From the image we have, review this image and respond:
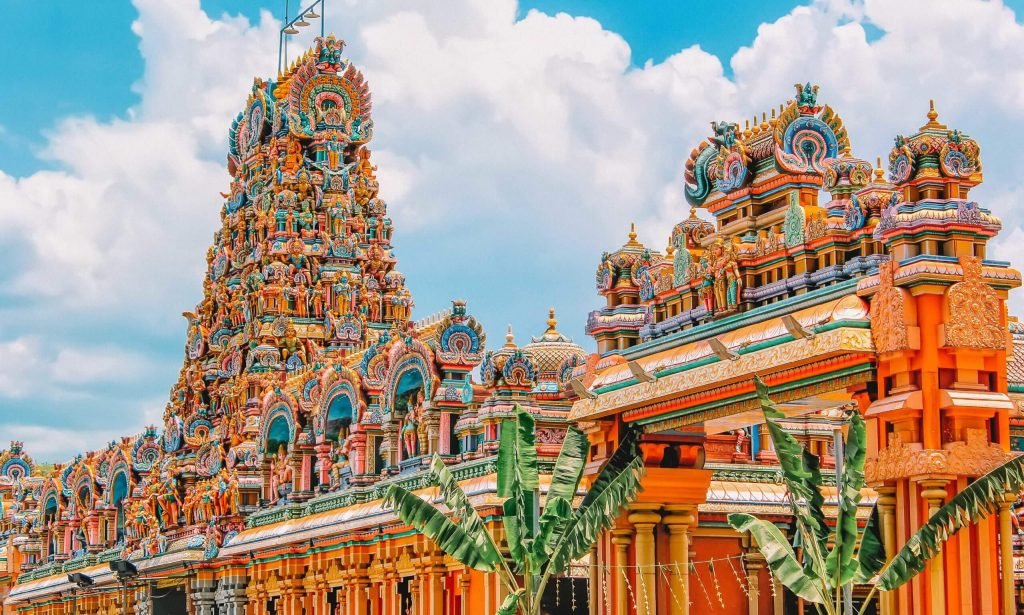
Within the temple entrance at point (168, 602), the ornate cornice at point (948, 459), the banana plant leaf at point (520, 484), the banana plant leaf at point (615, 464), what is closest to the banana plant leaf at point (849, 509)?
the ornate cornice at point (948, 459)

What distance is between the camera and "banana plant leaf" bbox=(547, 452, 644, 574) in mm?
24297

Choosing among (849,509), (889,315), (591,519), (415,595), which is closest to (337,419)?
(415,595)

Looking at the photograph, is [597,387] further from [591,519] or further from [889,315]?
[889,315]

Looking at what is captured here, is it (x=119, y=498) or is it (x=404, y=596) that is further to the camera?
(x=119, y=498)

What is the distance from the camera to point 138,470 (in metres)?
63.0

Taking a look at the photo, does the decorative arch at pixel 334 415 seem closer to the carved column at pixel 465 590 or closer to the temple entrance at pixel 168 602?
the carved column at pixel 465 590

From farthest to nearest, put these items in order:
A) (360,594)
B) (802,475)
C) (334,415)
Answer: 1. (334,415)
2. (360,594)
3. (802,475)

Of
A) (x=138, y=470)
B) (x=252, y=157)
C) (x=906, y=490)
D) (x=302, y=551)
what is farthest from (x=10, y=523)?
(x=906, y=490)

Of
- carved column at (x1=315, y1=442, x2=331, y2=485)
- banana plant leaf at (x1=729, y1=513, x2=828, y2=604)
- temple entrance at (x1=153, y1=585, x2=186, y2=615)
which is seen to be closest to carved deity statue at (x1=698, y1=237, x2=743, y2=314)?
banana plant leaf at (x1=729, y1=513, x2=828, y2=604)

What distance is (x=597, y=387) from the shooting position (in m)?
29.0

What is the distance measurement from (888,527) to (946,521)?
1.87 metres

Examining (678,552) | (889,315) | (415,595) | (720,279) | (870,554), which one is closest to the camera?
(870,554)

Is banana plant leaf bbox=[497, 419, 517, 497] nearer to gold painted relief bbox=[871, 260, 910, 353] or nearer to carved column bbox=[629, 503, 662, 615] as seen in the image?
carved column bbox=[629, 503, 662, 615]

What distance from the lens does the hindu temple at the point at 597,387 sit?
22219mm
